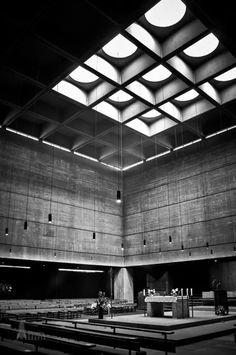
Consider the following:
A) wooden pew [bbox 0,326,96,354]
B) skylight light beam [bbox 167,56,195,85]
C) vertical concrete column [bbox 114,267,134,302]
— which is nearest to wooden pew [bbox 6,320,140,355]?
wooden pew [bbox 0,326,96,354]

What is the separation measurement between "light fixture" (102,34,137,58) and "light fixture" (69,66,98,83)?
182 cm

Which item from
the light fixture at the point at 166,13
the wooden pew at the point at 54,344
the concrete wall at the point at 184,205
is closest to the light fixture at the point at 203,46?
the light fixture at the point at 166,13

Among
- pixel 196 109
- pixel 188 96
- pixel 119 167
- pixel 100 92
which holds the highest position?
pixel 188 96

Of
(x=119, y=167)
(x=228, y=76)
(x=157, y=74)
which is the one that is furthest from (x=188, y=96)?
(x=119, y=167)

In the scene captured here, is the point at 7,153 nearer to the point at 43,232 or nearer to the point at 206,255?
the point at 43,232

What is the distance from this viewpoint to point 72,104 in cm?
1858

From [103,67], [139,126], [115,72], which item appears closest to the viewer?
[103,67]

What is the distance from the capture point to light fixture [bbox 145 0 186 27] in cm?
1269

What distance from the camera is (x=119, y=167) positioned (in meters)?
27.1

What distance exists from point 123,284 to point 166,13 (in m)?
19.3

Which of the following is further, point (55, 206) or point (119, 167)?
point (119, 167)

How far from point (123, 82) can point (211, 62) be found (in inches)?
167

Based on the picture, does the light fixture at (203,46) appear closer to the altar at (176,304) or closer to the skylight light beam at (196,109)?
the skylight light beam at (196,109)

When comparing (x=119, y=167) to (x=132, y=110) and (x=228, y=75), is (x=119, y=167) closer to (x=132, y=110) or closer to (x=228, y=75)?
(x=132, y=110)
